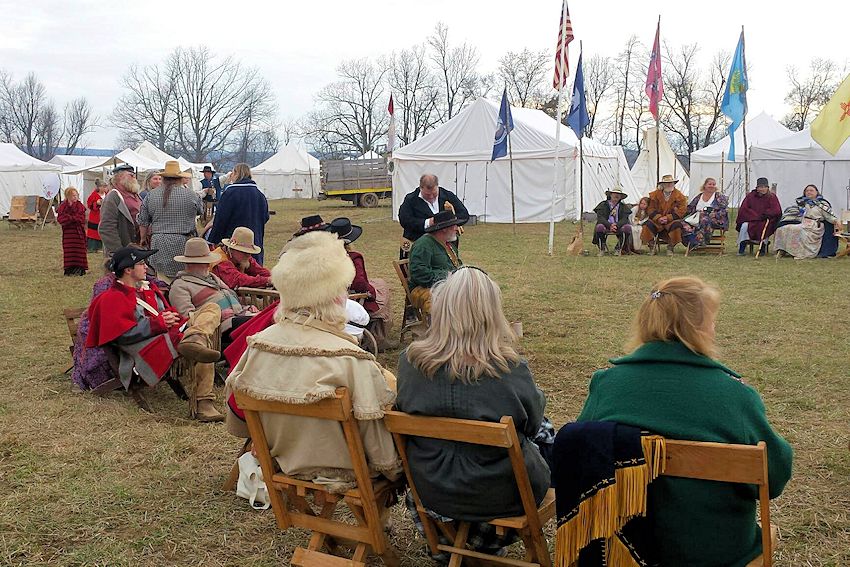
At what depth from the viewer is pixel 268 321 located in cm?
423

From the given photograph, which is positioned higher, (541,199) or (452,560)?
(541,199)

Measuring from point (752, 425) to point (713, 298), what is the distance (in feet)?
1.25

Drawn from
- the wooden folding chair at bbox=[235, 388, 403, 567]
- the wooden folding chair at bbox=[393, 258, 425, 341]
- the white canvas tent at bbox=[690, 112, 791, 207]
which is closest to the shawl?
the wooden folding chair at bbox=[235, 388, 403, 567]

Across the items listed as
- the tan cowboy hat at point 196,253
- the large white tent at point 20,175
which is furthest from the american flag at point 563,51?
the large white tent at point 20,175

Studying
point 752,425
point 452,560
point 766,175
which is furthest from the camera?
point 766,175

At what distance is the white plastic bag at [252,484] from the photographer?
360 cm

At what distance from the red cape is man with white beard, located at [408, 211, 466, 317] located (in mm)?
2322

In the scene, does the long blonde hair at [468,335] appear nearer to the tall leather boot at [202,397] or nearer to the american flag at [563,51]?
the tall leather boot at [202,397]

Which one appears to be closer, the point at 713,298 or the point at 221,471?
the point at 713,298

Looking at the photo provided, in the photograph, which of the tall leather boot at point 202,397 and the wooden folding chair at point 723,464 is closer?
the wooden folding chair at point 723,464

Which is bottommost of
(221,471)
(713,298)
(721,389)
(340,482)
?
(221,471)

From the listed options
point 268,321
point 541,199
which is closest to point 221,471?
point 268,321

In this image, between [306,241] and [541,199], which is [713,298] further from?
[541,199]

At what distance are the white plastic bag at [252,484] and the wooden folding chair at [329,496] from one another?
0.60 metres
